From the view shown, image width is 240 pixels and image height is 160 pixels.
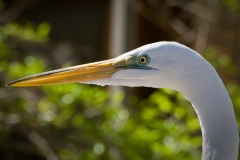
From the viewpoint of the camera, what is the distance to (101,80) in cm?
165

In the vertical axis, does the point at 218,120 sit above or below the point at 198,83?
below

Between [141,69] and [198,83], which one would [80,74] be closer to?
[141,69]

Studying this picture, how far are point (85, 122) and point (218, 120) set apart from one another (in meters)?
1.47

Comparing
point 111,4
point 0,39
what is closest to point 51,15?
point 111,4

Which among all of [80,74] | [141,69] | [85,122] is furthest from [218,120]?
[85,122]

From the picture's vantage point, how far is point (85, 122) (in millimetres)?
2873

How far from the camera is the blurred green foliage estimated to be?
2748 mm

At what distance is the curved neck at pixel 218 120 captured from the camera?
1.50 meters

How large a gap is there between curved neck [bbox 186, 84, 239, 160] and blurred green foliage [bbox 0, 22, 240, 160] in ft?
3.73

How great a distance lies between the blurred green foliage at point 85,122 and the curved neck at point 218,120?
114 centimetres

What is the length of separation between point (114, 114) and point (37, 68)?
554 millimetres

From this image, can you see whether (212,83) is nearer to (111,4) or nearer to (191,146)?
(191,146)

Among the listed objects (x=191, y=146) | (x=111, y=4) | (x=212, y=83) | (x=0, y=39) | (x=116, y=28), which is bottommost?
(x=212, y=83)

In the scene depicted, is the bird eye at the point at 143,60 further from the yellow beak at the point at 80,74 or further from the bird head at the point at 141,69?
the yellow beak at the point at 80,74
